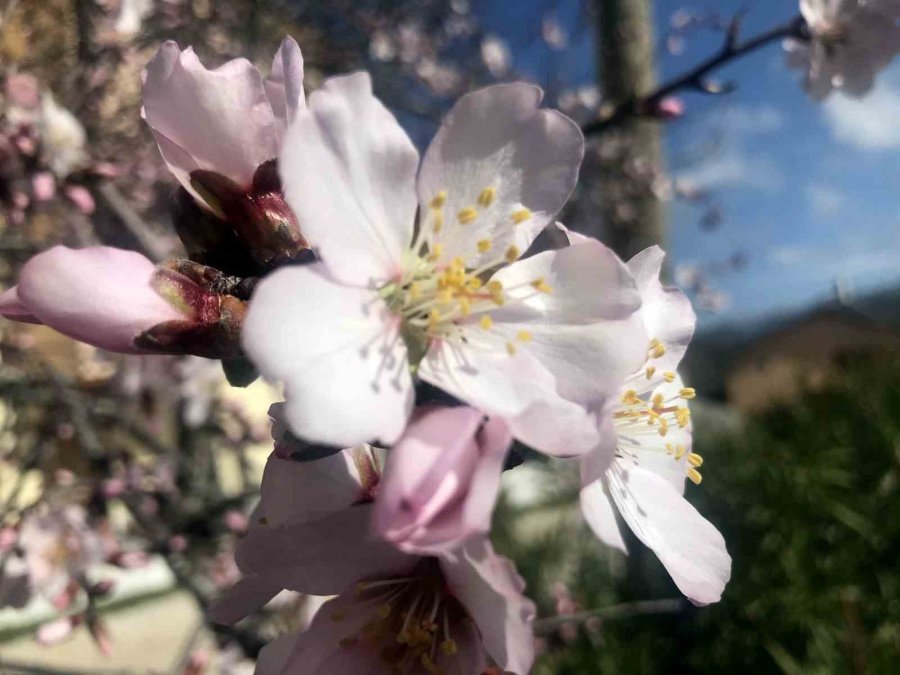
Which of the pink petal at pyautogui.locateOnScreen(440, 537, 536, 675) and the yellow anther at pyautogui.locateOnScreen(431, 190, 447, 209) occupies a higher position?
the yellow anther at pyautogui.locateOnScreen(431, 190, 447, 209)

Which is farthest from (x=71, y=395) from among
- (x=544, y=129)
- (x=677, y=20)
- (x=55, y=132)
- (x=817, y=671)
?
(x=677, y=20)

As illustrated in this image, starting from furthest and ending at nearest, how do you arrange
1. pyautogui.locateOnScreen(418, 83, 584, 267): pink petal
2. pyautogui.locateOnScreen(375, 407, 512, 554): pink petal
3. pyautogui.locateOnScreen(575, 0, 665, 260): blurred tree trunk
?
1. pyautogui.locateOnScreen(575, 0, 665, 260): blurred tree trunk
2. pyautogui.locateOnScreen(418, 83, 584, 267): pink petal
3. pyautogui.locateOnScreen(375, 407, 512, 554): pink petal

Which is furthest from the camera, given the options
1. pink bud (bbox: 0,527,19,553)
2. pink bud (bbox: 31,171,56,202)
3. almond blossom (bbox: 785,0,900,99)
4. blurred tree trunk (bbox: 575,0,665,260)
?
blurred tree trunk (bbox: 575,0,665,260)

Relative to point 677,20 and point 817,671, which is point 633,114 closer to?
point 817,671

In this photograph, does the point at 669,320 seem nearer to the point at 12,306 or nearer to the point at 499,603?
the point at 499,603

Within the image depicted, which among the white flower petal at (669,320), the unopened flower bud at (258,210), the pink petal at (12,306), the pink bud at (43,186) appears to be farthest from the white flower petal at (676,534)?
the pink bud at (43,186)

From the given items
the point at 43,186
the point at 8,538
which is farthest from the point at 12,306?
the point at 8,538

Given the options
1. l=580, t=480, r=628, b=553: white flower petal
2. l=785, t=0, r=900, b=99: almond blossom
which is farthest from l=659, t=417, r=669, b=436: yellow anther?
l=785, t=0, r=900, b=99: almond blossom

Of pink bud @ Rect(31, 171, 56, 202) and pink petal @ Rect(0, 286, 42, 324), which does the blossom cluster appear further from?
pink bud @ Rect(31, 171, 56, 202)
